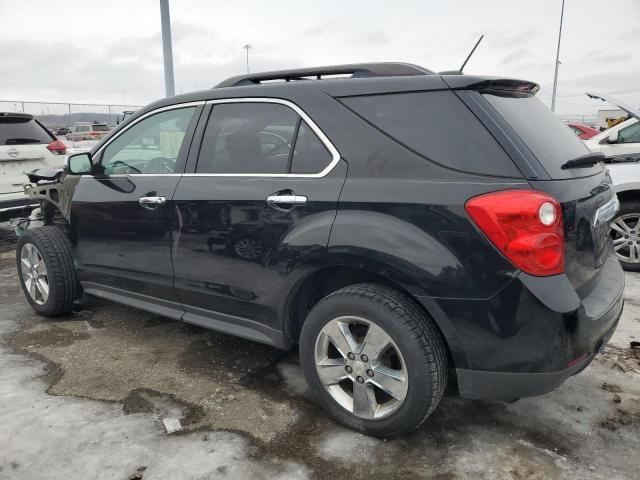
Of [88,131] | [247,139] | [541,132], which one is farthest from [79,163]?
[88,131]

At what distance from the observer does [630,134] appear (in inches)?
248

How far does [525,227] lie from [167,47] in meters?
8.57

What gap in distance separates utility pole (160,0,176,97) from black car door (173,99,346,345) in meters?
6.64

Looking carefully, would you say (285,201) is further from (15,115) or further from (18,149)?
(15,115)

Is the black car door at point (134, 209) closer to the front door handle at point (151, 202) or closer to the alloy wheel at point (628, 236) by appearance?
the front door handle at point (151, 202)

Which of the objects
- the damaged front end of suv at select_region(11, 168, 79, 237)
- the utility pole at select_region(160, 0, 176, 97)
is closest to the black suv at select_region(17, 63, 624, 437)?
the damaged front end of suv at select_region(11, 168, 79, 237)

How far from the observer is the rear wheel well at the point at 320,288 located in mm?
2469

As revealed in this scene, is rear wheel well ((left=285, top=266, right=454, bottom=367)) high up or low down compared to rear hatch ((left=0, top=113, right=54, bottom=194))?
→ down

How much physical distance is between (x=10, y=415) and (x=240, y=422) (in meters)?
1.25

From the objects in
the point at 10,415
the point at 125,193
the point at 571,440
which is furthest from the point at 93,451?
the point at 571,440

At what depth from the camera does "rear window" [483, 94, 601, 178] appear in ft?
7.41

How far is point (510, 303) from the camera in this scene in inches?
82.8

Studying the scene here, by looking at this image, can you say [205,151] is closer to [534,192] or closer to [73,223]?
[73,223]

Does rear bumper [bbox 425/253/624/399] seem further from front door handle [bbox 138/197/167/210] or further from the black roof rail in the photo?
front door handle [bbox 138/197/167/210]
